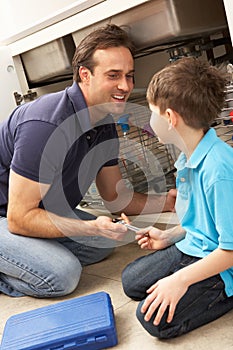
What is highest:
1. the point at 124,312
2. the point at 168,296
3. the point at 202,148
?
the point at 202,148

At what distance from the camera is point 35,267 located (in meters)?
1.30

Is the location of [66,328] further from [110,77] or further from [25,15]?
[25,15]

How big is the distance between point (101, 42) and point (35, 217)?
0.53 metres

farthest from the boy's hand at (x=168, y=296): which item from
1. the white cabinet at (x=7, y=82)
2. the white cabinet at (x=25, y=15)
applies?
the white cabinet at (x=7, y=82)

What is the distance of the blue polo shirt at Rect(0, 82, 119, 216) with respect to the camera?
124 centimetres

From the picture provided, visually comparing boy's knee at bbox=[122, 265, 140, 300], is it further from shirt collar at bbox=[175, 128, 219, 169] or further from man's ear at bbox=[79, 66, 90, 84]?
man's ear at bbox=[79, 66, 90, 84]

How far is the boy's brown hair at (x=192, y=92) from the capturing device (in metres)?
0.97

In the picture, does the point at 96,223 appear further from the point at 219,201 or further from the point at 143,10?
the point at 143,10

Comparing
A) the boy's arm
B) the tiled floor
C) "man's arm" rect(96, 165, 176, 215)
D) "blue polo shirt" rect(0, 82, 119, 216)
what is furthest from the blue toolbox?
"man's arm" rect(96, 165, 176, 215)

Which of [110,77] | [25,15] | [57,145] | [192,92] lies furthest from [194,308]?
[25,15]

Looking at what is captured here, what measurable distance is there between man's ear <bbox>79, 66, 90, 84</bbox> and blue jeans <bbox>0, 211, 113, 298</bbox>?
497 millimetres

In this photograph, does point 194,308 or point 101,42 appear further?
point 101,42

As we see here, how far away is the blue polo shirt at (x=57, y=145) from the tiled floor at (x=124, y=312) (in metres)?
0.23

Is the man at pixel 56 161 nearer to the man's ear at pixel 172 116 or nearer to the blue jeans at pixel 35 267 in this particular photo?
the blue jeans at pixel 35 267
